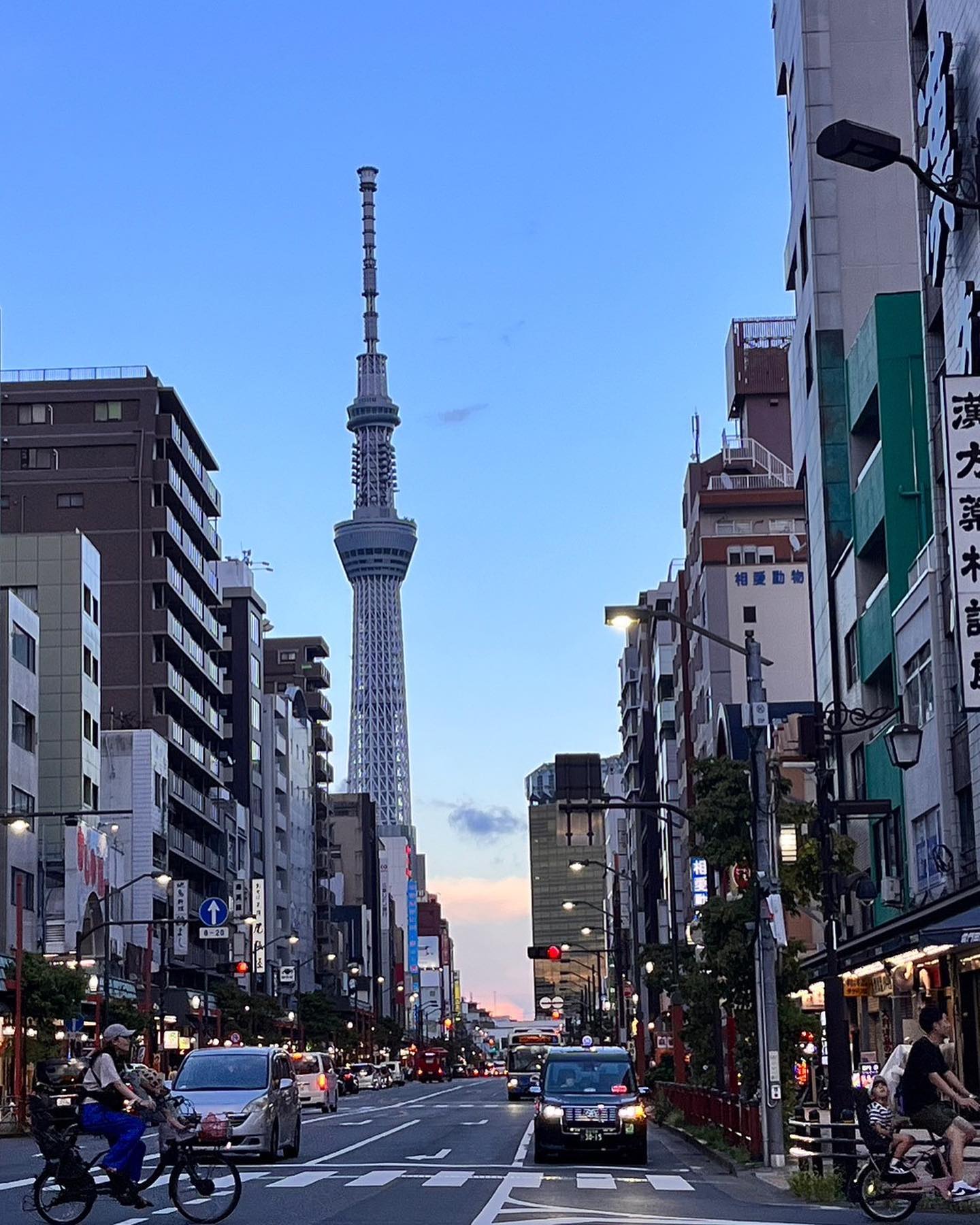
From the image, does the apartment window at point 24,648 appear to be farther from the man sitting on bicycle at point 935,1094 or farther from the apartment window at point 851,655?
the man sitting on bicycle at point 935,1094

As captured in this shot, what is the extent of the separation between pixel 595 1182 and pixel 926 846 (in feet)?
71.3

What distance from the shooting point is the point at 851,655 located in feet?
202

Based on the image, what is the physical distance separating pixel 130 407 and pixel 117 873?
2947cm

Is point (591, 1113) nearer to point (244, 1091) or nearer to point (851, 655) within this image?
point (244, 1091)

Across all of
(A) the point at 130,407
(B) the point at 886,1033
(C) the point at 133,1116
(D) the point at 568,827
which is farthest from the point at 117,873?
(C) the point at 133,1116

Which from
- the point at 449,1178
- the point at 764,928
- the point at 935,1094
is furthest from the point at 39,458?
the point at 935,1094

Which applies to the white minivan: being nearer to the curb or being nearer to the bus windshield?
the bus windshield

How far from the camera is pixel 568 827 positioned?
3878 cm

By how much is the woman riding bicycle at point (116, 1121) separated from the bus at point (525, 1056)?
4793 centimetres

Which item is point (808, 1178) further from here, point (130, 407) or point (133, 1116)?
point (130, 407)

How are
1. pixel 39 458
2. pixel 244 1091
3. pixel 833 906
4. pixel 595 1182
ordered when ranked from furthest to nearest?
pixel 39 458, pixel 244 1091, pixel 595 1182, pixel 833 906

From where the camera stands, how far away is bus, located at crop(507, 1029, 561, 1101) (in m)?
80.7

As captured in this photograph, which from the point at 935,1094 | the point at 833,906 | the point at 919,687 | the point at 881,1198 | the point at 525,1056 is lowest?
the point at 525,1056

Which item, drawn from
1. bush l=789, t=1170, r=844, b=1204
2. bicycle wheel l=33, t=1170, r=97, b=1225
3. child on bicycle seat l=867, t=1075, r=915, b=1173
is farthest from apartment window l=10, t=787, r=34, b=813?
child on bicycle seat l=867, t=1075, r=915, b=1173
